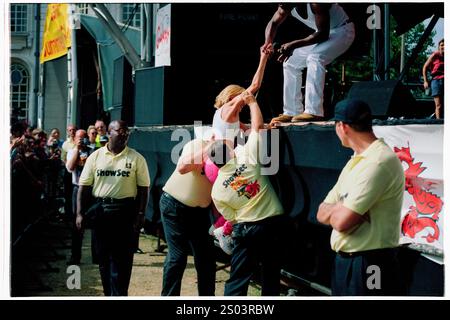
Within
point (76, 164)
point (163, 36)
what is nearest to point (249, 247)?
point (76, 164)

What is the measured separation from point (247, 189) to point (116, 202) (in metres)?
1.43

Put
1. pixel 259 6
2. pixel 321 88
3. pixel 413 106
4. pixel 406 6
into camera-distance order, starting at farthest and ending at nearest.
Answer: pixel 259 6
pixel 406 6
pixel 321 88
pixel 413 106

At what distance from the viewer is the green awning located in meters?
11.0

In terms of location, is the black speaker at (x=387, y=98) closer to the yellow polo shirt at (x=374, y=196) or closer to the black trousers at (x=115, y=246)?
the yellow polo shirt at (x=374, y=196)

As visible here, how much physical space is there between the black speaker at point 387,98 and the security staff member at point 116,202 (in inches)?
75.7

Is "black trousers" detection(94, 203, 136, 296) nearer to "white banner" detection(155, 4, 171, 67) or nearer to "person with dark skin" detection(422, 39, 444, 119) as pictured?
"person with dark skin" detection(422, 39, 444, 119)

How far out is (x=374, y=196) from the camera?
3359mm

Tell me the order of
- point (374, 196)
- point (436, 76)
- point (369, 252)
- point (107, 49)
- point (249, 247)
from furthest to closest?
point (107, 49) < point (436, 76) < point (249, 247) < point (369, 252) < point (374, 196)

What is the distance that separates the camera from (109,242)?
5.48 meters

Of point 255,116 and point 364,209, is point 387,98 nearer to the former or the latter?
point 255,116

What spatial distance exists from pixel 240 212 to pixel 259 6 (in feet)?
16.2

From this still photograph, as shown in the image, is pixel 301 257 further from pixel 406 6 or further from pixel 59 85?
pixel 59 85

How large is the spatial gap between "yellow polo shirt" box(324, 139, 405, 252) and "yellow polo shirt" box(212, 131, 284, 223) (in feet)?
3.45
